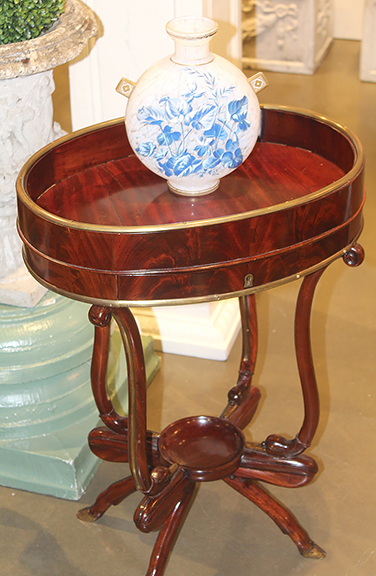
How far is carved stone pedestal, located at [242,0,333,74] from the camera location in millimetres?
5223

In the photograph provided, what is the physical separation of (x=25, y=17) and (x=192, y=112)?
0.83m

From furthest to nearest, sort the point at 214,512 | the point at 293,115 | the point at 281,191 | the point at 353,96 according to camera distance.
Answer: the point at 353,96
the point at 214,512
the point at 293,115
the point at 281,191

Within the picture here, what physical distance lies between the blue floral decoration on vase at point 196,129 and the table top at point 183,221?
0.09 meters

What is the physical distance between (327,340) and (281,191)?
4.37ft

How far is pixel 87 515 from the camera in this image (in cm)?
200

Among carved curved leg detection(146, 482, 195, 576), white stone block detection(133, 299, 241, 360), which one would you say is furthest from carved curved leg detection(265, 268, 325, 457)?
white stone block detection(133, 299, 241, 360)

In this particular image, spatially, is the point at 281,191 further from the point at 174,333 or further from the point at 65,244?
the point at 174,333

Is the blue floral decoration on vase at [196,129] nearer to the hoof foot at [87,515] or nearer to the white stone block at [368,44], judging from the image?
the hoof foot at [87,515]

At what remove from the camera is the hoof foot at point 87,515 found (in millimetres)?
1990

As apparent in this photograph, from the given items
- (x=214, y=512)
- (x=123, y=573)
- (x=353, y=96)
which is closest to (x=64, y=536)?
(x=123, y=573)

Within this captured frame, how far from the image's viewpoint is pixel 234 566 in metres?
1.85

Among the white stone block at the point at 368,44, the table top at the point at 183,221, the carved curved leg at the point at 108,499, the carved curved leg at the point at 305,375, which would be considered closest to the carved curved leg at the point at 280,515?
the carved curved leg at the point at 305,375

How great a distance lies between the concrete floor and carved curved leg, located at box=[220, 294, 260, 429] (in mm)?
253

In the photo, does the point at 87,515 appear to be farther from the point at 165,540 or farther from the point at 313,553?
the point at 313,553
